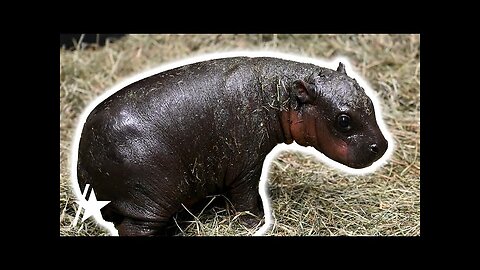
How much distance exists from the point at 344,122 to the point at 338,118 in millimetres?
35

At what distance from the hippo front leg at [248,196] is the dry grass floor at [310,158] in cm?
6

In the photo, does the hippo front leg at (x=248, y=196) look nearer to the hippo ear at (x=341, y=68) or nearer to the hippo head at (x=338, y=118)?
the hippo head at (x=338, y=118)

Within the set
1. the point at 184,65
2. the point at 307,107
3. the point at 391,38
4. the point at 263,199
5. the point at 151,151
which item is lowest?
the point at 263,199

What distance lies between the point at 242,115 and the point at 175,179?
44 centimetres

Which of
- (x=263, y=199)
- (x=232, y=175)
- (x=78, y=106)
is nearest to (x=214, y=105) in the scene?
(x=232, y=175)

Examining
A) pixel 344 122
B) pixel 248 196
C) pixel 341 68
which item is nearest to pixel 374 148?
pixel 344 122

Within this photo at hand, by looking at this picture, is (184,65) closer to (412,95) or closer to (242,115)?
(242,115)

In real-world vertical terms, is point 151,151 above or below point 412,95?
below

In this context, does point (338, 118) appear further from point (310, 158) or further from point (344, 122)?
point (310, 158)

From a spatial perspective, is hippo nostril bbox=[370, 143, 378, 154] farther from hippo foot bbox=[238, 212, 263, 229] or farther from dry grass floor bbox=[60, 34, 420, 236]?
hippo foot bbox=[238, 212, 263, 229]

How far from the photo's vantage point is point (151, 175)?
325 cm

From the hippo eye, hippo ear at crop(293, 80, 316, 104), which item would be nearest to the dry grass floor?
the hippo eye

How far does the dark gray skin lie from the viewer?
327 centimetres

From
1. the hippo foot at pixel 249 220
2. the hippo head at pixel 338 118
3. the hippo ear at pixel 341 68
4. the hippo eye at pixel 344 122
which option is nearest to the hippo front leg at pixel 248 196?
the hippo foot at pixel 249 220
